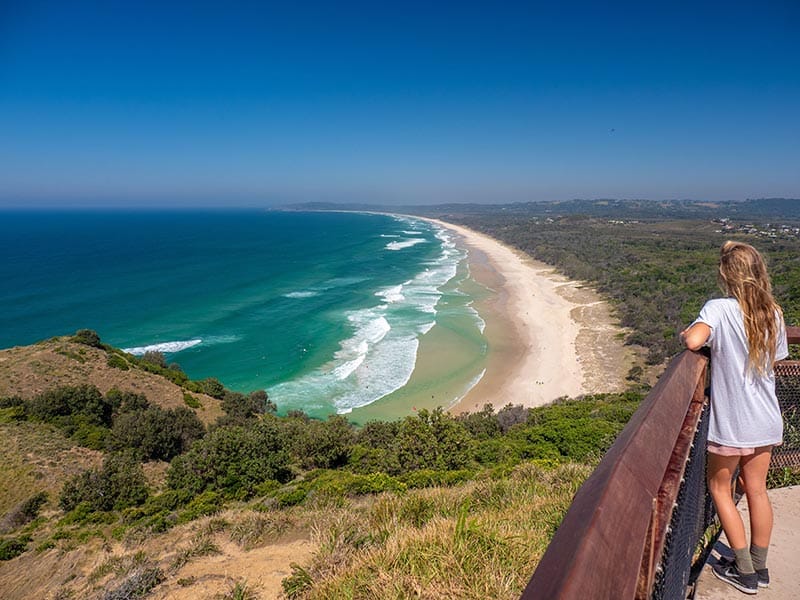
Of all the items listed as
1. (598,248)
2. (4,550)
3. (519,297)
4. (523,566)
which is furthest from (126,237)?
(523,566)

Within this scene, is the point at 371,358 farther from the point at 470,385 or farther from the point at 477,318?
the point at 477,318

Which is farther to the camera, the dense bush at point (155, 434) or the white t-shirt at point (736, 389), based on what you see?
the dense bush at point (155, 434)

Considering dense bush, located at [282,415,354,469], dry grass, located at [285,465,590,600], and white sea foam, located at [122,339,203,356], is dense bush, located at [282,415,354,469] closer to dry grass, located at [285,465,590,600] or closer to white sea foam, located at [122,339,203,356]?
dry grass, located at [285,465,590,600]

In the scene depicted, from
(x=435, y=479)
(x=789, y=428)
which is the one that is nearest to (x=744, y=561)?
(x=789, y=428)

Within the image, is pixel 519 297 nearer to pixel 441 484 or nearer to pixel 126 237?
pixel 441 484

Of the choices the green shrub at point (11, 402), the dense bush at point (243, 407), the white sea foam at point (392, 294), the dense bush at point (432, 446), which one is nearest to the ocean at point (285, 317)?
the white sea foam at point (392, 294)

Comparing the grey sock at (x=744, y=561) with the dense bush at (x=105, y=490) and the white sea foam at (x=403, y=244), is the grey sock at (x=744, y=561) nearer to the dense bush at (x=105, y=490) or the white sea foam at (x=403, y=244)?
the dense bush at (x=105, y=490)

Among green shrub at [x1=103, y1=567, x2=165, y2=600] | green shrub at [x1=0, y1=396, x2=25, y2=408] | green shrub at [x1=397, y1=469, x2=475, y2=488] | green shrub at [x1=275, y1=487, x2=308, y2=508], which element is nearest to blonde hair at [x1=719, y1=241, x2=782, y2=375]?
green shrub at [x1=103, y1=567, x2=165, y2=600]
